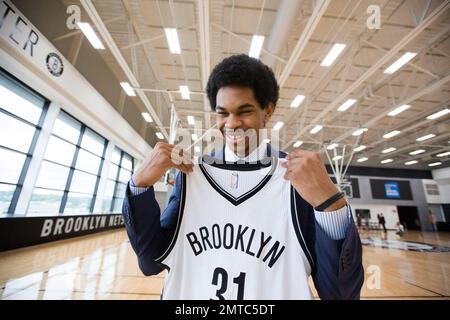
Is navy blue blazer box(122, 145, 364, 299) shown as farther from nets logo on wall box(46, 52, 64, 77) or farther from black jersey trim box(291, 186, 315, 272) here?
nets logo on wall box(46, 52, 64, 77)

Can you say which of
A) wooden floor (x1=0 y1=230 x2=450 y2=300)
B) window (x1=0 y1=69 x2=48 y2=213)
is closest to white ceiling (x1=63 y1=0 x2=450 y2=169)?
window (x1=0 y1=69 x2=48 y2=213)

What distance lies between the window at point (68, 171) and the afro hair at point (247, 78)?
6.54 m

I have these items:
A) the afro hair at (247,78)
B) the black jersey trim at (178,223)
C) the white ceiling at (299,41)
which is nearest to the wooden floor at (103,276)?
the black jersey trim at (178,223)

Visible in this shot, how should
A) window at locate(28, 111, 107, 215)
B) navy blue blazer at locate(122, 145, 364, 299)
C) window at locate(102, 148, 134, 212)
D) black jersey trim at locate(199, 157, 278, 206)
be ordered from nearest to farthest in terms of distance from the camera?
navy blue blazer at locate(122, 145, 364, 299)
black jersey trim at locate(199, 157, 278, 206)
window at locate(28, 111, 107, 215)
window at locate(102, 148, 134, 212)

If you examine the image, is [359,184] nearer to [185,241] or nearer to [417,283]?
[417,283]

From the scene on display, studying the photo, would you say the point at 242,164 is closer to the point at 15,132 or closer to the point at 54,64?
the point at 54,64

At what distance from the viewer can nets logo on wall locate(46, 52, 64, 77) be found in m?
4.64

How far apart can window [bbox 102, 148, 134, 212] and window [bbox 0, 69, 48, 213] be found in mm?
4110

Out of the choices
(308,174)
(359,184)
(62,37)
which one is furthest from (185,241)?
(359,184)

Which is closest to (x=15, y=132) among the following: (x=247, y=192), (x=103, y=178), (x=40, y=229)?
(x=40, y=229)

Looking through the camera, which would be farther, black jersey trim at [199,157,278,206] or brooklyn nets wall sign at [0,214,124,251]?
brooklyn nets wall sign at [0,214,124,251]

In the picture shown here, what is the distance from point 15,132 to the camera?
4793 millimetres

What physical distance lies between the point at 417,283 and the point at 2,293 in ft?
19.9
